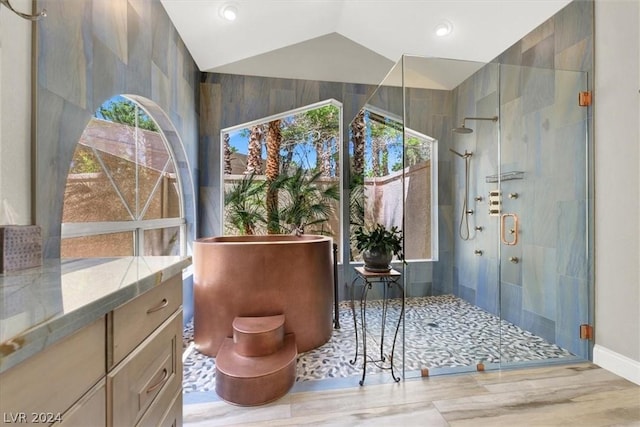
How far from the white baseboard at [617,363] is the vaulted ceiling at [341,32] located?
9.01 ft

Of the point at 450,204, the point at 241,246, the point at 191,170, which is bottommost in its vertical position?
the point at 241,246

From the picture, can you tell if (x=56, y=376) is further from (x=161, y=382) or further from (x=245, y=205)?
(x=245, y=205)

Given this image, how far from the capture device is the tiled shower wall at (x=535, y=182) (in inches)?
87.5

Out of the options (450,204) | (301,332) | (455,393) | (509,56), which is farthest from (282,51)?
(455,393)

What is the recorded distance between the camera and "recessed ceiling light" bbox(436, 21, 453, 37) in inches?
109

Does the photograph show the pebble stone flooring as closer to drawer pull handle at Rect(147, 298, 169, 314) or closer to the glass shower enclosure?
the glass shower enclosure

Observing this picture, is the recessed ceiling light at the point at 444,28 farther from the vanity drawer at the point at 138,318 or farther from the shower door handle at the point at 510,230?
the vanity drawer at the point at 138,318

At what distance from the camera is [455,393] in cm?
179

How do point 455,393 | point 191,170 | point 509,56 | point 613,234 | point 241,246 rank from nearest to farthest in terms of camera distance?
point 455,393
point 613,234
point 241,246
point 509,56
point 191,170

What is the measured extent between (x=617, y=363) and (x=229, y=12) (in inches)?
166

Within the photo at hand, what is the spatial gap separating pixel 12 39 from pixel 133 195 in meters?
1.26

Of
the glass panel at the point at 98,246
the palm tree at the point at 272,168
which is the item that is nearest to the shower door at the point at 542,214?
the palm tree at the point at 272,168

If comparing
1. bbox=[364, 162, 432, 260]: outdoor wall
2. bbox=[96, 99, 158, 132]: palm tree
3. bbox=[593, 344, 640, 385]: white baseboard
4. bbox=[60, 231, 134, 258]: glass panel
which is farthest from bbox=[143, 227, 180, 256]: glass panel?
bbox=[593, 344, 640, 385]: white baseboard

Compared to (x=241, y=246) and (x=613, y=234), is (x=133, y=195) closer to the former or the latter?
(x=241, y=246)
